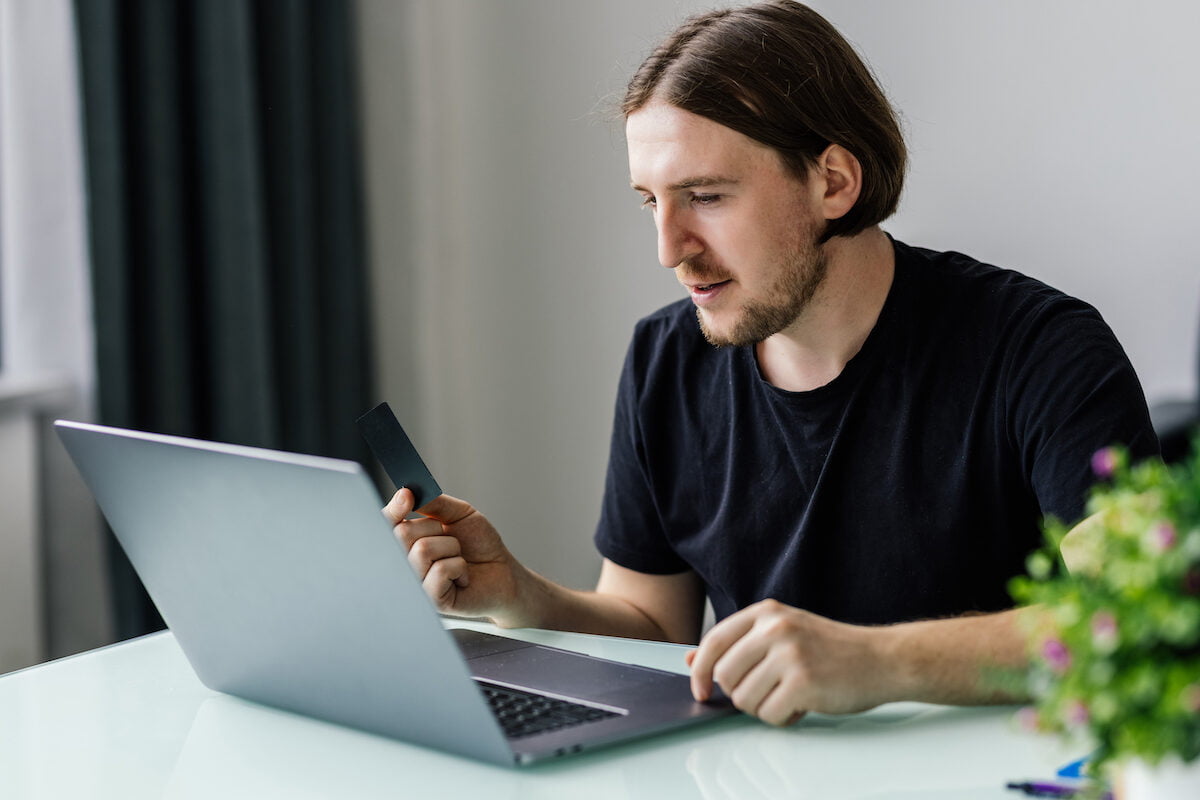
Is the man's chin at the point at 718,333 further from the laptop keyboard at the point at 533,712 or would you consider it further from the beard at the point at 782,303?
the laptop keyboard at the point at 533,712

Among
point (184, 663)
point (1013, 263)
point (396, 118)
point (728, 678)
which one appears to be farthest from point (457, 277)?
point (728, 678)

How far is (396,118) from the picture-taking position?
277cm

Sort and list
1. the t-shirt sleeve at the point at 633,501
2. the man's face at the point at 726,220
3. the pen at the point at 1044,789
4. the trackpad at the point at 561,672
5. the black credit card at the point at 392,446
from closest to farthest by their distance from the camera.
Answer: the pen at the point at 1044,789
the trackpad at the point at 561,672
the black credit card at the point at 392,446
the man's face at the point at 726,220
the t-shirt sleeve at the point at 633,501

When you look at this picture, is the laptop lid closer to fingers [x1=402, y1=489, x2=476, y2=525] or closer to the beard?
fingers [x1=402, y1=489, x2=476, y2=525]

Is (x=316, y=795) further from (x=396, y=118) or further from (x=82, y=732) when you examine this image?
(x=396, y=118)

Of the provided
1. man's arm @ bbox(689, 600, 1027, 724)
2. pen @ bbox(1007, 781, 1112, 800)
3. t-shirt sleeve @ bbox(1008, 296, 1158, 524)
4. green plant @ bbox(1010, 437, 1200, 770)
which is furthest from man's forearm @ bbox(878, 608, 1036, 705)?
green plant @ bbox(1010, 437, 1200, 770)

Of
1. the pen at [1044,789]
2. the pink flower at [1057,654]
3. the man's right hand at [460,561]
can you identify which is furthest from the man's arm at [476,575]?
the pink flower at [1057,654]

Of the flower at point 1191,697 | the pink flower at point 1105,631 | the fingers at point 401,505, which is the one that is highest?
the pink flower at point 1105,631

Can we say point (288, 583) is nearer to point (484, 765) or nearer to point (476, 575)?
point (484, 765)

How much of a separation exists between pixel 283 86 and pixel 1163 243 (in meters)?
1.57

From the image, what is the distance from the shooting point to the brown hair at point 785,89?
140 cm

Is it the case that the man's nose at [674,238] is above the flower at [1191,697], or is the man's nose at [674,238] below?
above

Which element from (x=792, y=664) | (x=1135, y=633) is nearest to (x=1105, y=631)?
(x=1135, y=633)

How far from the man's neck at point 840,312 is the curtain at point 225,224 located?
123cm
